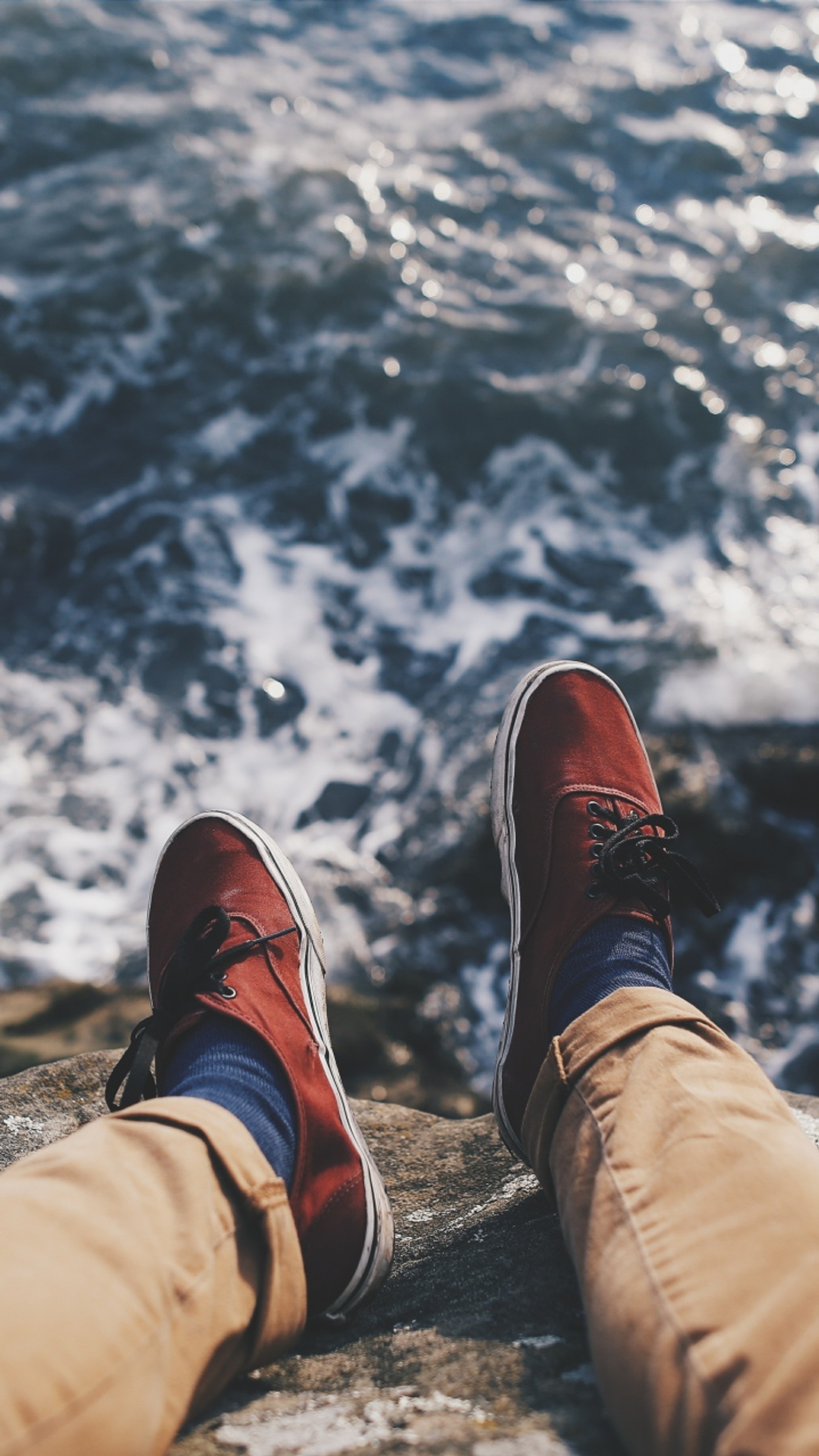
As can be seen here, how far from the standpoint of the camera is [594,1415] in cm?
97

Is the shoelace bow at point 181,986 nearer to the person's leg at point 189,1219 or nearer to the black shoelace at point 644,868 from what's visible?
the person's leg at point 189,1219

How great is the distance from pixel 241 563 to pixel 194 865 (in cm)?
281

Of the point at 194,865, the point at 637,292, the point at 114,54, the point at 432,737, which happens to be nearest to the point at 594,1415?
the point at 194,865

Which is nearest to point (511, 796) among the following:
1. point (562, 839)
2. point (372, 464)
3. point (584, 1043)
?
point (562, 839)

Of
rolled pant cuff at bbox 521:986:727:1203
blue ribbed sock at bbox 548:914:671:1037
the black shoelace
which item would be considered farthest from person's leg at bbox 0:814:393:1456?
the black shoelace

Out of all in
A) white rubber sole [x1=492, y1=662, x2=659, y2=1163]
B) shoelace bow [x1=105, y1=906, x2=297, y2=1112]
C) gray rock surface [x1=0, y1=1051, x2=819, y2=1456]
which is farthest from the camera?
white rubber sole [x1=492, y1=662, x2=659, y2=1163]

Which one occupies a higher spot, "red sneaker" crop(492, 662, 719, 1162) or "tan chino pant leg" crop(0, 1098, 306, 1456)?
"tan chino pant leg" crop(0, 1098, 306, 1456)

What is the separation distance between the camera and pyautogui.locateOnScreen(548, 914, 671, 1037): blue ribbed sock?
154 centimetres

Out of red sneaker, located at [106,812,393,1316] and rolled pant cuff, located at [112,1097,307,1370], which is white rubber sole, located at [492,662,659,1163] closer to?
red sneaker, located at [106,812,393,1316]

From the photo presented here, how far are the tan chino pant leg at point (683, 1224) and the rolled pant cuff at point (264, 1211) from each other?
338mm

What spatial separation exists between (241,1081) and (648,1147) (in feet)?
1.93

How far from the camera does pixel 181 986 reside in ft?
5.32

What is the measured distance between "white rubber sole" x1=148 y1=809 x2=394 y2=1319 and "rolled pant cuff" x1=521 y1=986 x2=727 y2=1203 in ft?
0.78

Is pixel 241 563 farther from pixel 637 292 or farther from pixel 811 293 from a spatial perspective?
pixel 811 293
